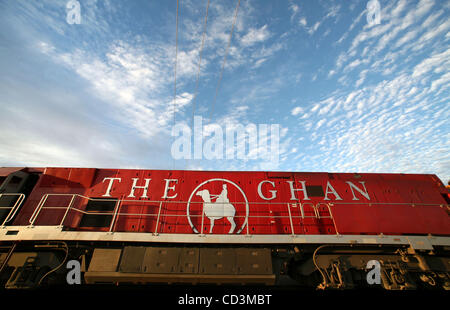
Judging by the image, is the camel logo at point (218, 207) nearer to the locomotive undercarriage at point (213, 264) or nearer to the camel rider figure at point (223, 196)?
the camel rider figure at point (223, 196)

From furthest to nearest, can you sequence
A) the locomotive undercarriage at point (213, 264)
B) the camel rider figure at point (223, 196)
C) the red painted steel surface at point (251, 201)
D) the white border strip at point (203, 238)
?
the camel rider figure at point (223, 196), the red painted steel surface at point (251, 201), the locomotive undercarriage at point (213, 264), the white border strip at point (203, 238)

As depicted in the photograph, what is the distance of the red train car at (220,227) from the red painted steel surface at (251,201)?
0.03m

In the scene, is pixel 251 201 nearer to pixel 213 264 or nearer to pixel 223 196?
pixel 223 196

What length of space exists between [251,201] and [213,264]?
213 centimetres

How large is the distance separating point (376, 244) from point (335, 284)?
1584 millimetres

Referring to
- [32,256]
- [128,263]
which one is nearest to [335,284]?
[128,263]

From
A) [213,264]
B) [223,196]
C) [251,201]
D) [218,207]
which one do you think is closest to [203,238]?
[213,264]

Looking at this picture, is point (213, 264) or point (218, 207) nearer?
point (213, 264)

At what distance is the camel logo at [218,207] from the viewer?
17.4 feet

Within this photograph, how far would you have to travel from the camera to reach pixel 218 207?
18.1 ft

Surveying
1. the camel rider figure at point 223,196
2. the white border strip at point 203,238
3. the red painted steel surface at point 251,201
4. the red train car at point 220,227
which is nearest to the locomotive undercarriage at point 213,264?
the red train car at point 220,227

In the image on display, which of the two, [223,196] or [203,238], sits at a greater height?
[223,196]

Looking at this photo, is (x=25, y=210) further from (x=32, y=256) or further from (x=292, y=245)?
(x=292, y=245)

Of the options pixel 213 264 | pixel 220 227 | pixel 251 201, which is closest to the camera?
pixel 213 264
